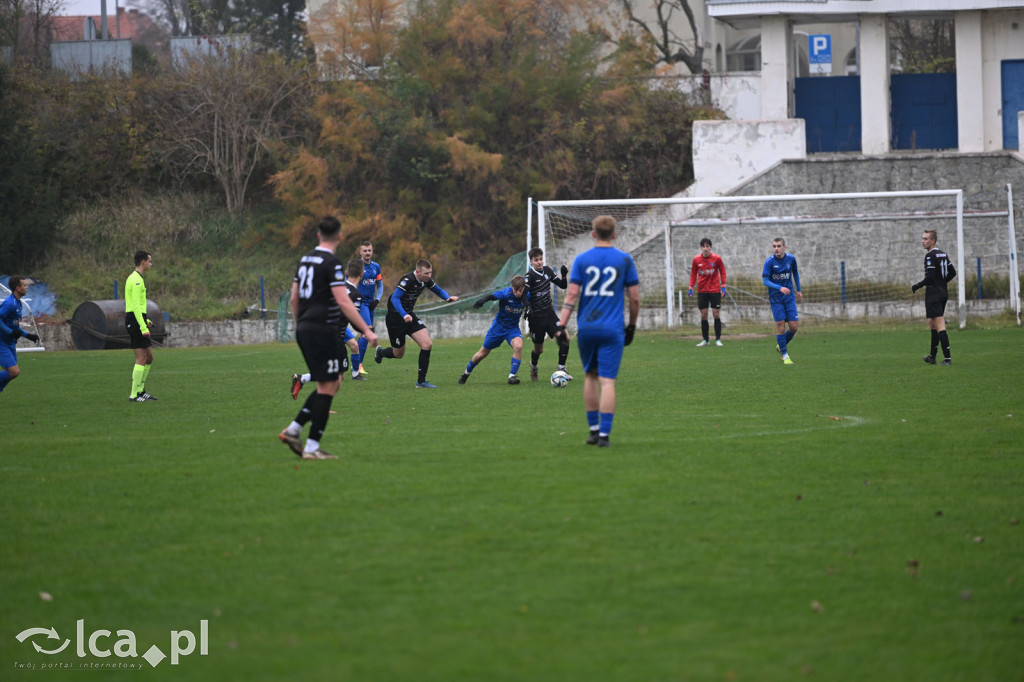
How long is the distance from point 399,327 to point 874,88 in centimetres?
2259

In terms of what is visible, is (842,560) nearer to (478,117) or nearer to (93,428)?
(93,428)

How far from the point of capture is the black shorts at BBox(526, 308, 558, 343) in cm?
1504

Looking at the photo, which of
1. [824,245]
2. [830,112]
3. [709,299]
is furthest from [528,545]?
[830,112]

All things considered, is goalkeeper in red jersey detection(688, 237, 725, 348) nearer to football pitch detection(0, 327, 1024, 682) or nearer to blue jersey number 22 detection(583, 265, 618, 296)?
football pitch detection(0, 327, 1024, 682)

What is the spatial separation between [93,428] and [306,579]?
6.64 metres

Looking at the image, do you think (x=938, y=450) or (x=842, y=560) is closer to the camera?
(x=842, y=560)

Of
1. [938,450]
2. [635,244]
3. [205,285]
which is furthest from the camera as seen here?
[205,285]

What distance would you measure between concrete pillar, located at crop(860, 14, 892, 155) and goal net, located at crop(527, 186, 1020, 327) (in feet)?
6.85

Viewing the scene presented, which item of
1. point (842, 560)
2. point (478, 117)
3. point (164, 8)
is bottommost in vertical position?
point (842, 560)

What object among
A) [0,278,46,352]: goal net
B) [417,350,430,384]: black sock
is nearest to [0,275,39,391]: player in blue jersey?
[417,350,430,384]: black sock

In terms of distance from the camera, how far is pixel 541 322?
15094 millimetres

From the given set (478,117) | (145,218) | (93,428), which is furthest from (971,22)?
(93,428)

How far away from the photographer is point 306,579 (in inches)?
203

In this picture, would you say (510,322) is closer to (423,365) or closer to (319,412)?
(423,365)
